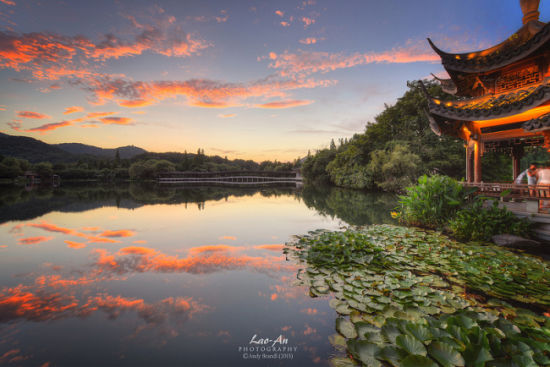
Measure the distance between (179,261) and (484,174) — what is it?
20719 mm

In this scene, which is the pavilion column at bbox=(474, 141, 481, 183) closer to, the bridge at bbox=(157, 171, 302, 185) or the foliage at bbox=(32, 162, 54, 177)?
the bridge at bbox=(157, 171, 302, 185)

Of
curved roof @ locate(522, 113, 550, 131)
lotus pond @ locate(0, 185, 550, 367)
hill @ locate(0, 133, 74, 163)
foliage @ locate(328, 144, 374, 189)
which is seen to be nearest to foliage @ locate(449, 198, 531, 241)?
lotus pond @ locate(0, 185, 550, 367)

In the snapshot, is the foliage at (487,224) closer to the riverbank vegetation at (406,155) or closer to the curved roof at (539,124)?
the curved roof at (539,124)

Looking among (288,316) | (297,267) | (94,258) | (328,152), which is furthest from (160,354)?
(328,152)

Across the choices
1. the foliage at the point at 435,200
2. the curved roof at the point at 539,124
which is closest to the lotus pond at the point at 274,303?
the foliage at the point at 435,200

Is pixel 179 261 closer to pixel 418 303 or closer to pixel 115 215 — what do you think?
pixel 418 303

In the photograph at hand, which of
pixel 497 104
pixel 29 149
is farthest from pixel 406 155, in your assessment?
pixel 29 149

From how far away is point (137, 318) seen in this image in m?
2.60

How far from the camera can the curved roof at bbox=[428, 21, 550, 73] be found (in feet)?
20.2

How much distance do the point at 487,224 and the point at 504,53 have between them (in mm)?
5358

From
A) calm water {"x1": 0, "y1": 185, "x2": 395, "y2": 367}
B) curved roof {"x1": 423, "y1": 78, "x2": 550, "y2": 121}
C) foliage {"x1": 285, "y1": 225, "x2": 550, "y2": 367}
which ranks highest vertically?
curved roof {"x1": 423, "y1": 78, "x2": 550, "y2": 121}

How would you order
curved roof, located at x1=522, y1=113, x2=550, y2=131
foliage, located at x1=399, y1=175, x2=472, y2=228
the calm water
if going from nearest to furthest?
1. the calm water
2. curved roof, located at x1=522, y1=113, x2=550, y2=131
3. foliage, located at x1=399, y1=175, x2=472, y2=228

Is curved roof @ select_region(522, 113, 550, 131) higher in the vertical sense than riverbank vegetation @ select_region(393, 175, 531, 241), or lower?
higher

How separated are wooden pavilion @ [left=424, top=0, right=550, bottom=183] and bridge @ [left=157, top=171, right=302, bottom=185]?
3832 centimetres
